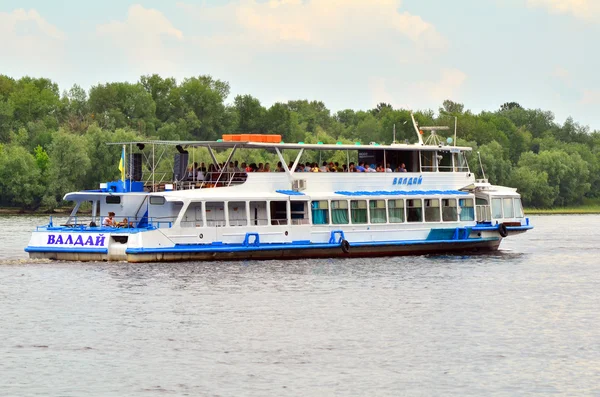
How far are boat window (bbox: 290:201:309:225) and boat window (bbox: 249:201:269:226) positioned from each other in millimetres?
1179

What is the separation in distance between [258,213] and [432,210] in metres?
8.10

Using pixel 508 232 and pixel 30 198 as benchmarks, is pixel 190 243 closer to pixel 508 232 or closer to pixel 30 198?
pixel 508 232

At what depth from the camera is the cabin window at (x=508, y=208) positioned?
48.8 meters

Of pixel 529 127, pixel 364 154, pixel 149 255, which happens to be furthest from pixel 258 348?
pixel 529 127

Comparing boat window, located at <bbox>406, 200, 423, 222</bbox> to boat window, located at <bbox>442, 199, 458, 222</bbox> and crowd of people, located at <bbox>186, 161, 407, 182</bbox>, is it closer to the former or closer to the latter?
boat window, located at <bbox>442, 199, 458, 222</bbox>

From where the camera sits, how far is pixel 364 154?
4794cm

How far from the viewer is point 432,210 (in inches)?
1843

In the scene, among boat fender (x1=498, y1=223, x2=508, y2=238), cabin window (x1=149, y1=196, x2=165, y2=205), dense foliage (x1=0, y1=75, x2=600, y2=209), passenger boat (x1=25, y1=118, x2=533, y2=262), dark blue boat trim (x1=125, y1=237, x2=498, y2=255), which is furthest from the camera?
dense foliage (x1=0, y1=75, x2=600, y2=209)

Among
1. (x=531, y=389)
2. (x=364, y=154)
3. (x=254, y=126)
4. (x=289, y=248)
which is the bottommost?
(x=531, y=389)

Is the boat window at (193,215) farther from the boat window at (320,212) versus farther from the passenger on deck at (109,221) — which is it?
the boat window at (320,212)

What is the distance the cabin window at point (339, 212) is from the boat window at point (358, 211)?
310 mm

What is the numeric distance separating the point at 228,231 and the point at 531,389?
20179 millimetres

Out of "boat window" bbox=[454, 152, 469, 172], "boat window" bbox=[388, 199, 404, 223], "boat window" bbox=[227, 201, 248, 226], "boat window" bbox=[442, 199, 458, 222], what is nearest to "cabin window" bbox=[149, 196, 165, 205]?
"boat window" bbox=[227, 201, 248, 226]

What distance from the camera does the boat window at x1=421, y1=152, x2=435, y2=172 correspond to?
4862 cm
